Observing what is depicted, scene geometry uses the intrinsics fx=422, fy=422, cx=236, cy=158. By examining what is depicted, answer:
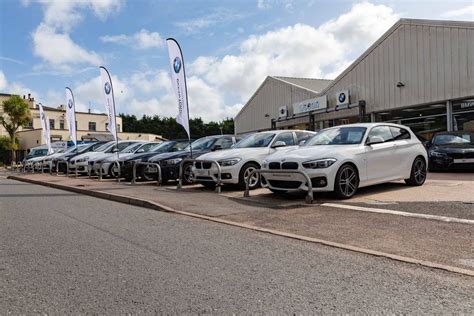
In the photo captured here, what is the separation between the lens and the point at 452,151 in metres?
13.3

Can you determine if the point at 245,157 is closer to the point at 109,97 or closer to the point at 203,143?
the point at 203,143

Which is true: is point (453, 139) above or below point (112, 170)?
above

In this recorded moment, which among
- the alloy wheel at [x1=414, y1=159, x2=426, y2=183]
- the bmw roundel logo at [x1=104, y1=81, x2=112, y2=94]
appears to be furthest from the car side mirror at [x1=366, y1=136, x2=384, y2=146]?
the bmw roundel logo at [x1=104, y1=81, x2=112, y2=94]

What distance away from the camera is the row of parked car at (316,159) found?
8.23 metres

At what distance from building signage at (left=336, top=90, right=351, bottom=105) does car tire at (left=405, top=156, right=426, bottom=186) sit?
→ 15.1m

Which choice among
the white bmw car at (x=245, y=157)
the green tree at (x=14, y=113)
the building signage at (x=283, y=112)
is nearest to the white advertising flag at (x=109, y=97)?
the white bmw car at (x=245, y=157)

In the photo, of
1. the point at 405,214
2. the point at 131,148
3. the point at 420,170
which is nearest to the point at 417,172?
the point at 420,170

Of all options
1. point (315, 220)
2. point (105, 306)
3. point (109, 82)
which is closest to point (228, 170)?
point (315, 220)

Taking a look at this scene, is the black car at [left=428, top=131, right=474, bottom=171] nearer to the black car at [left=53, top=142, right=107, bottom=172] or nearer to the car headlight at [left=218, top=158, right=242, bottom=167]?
the car headlight at [left=218, top=158, right=242, bottom=167]

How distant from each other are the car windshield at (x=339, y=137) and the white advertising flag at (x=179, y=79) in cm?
530

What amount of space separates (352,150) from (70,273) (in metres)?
6.02

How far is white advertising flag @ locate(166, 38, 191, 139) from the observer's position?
45.6 ft

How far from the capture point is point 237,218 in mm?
7035

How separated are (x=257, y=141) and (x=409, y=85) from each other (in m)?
12.7
